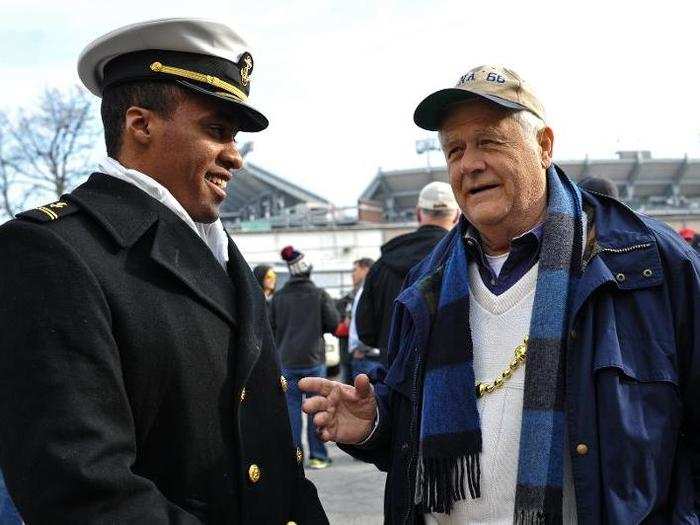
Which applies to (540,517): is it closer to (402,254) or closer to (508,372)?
(508,372)

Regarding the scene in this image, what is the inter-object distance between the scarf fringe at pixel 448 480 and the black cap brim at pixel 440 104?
102cm

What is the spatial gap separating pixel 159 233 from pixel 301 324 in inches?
238

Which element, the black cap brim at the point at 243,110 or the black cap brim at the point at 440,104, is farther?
the black cap brim at the point at 440,104

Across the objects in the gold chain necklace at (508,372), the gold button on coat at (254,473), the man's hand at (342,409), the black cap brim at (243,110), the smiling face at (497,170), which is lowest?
the gold button on coat at (254,473)

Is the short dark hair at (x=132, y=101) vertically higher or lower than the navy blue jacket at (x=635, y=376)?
higher

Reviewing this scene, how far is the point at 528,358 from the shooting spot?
7.36 ft

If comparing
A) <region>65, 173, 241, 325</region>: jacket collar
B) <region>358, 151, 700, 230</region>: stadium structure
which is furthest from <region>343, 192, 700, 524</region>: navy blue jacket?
<region>358, 151, 700, 230</region>: stadium structure

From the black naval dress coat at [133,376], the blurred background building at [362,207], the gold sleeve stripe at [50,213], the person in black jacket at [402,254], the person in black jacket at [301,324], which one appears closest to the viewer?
the black naval dress coat at [133,376]

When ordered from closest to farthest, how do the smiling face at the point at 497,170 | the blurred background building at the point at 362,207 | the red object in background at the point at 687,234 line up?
the smiling face at the point at 497,170
the red object in background at the point at 687,234
the blurred background building at the point at 362,207

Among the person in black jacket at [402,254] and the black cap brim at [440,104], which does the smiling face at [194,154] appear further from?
the person in black jacket at [402,254]

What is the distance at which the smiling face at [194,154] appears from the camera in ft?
6.84

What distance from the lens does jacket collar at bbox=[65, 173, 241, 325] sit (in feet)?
6.40

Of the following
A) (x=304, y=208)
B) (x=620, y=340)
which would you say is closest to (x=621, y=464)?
(x=620, y=340)

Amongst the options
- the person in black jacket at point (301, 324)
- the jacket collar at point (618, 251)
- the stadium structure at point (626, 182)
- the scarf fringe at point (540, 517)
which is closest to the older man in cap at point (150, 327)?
the scarf fringe at point (540, 517)
